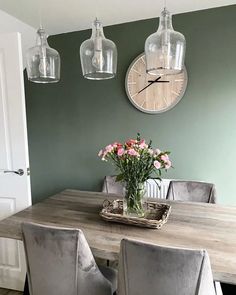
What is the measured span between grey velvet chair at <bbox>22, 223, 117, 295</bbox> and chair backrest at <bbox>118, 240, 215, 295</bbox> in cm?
24

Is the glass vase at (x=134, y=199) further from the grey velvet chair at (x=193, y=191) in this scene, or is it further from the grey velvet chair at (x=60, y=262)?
the grey velvet chair at (x=193, y=191)

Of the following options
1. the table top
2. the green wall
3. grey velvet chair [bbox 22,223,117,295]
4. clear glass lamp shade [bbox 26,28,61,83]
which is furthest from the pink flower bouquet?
the green wall

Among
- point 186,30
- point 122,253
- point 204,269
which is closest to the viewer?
point 204,269

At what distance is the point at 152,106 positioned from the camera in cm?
280

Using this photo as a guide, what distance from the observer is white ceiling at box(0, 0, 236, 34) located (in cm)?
230

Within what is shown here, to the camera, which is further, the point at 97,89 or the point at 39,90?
the point at 39,90

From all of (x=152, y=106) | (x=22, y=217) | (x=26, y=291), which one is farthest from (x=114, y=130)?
(x=26, y=291)

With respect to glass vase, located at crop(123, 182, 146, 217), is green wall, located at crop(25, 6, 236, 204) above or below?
above

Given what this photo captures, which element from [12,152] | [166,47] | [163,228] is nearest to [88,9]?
[166,47]

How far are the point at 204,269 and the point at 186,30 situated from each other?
2.30 meters

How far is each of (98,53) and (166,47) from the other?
43 centimetres

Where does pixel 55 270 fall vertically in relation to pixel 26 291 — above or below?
above

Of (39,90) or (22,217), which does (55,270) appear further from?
(39,90)

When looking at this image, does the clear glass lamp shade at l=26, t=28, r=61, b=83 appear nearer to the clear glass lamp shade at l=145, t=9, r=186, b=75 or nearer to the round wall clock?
the clear glass lamp shade at l=145, t=9, r=186, b=75
